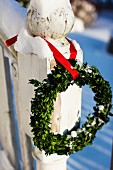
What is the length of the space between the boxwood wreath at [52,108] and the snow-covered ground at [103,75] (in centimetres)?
92

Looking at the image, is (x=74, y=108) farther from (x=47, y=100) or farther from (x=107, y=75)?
(x=107, y=75)

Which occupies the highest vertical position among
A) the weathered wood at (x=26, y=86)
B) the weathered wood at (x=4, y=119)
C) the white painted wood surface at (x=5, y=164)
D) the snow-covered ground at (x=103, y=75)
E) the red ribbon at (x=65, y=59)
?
the red ribbon at (x=65, y=59)

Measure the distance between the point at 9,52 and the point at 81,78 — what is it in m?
0.38

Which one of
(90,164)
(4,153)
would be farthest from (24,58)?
(90,164)

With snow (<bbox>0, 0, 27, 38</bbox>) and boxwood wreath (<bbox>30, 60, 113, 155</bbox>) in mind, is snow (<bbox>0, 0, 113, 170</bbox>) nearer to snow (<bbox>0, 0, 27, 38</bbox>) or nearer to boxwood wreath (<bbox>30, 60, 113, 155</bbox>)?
snow (<bbox>0, 0, 27, 38</bbox>)

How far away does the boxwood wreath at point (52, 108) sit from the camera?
1.02 m

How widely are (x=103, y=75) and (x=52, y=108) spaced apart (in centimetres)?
230

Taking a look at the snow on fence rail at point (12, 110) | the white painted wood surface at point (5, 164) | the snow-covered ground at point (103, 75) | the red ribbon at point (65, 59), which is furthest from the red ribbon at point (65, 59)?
the snow-covered ground at point (103, 75)

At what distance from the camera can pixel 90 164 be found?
2.01 m

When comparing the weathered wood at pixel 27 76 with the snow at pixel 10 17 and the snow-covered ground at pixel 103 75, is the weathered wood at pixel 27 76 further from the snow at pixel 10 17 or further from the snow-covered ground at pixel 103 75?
the snow-covered ground at pixel 103 75

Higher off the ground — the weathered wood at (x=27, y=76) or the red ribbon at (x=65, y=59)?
the red ribbon at (x=65, y=59)

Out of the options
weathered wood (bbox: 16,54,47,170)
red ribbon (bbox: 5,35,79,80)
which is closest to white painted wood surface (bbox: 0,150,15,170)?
weathered wood (bbox: 16,54,47,170)

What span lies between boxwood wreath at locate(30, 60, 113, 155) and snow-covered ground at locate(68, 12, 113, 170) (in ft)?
3.02

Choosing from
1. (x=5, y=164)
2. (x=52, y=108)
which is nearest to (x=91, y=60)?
(x=5, y=164)
